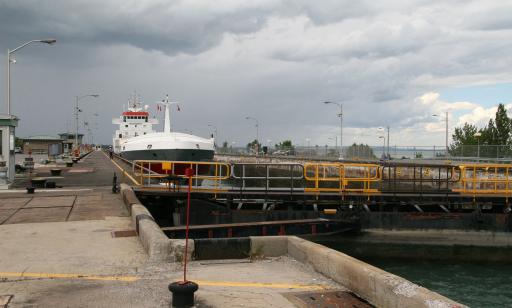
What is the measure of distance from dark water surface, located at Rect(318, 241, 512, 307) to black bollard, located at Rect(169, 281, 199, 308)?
8295mm

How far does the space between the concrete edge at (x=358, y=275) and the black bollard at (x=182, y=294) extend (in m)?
2.29

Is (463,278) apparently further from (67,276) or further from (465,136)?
(465,136)

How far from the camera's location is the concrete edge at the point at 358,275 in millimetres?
5391

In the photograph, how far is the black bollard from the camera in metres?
5.70

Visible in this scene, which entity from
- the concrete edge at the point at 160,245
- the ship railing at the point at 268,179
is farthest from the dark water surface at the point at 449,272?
the concrete edge at the point at 160,245

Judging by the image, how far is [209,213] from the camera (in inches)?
661

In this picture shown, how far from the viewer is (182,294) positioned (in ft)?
18.7

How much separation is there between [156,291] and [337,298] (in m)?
2.42

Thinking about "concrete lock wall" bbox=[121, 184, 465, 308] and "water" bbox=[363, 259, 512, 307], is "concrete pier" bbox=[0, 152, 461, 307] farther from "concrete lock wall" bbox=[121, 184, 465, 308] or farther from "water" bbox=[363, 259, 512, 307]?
"water" bbox=[363, 259, 512, 307]

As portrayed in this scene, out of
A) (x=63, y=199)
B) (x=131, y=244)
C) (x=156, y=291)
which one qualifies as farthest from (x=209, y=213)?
(x=156, y=291)

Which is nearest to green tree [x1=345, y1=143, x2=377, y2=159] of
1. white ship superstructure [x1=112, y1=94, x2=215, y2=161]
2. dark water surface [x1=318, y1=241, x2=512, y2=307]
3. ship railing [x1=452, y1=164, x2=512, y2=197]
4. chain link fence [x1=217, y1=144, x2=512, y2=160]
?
chain link fence [x1=217, y1=144, x2=512, y2=160]

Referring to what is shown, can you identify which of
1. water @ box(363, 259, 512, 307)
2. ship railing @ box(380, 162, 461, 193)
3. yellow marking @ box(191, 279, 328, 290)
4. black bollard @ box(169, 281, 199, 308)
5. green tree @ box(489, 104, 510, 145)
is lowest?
water @ box(363, 259, 512, 307)

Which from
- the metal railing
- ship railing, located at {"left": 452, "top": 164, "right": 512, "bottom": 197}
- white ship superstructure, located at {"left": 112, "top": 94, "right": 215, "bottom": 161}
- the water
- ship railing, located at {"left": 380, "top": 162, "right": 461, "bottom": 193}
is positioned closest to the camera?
the water

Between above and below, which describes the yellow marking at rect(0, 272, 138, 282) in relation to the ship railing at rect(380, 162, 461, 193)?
→ below
